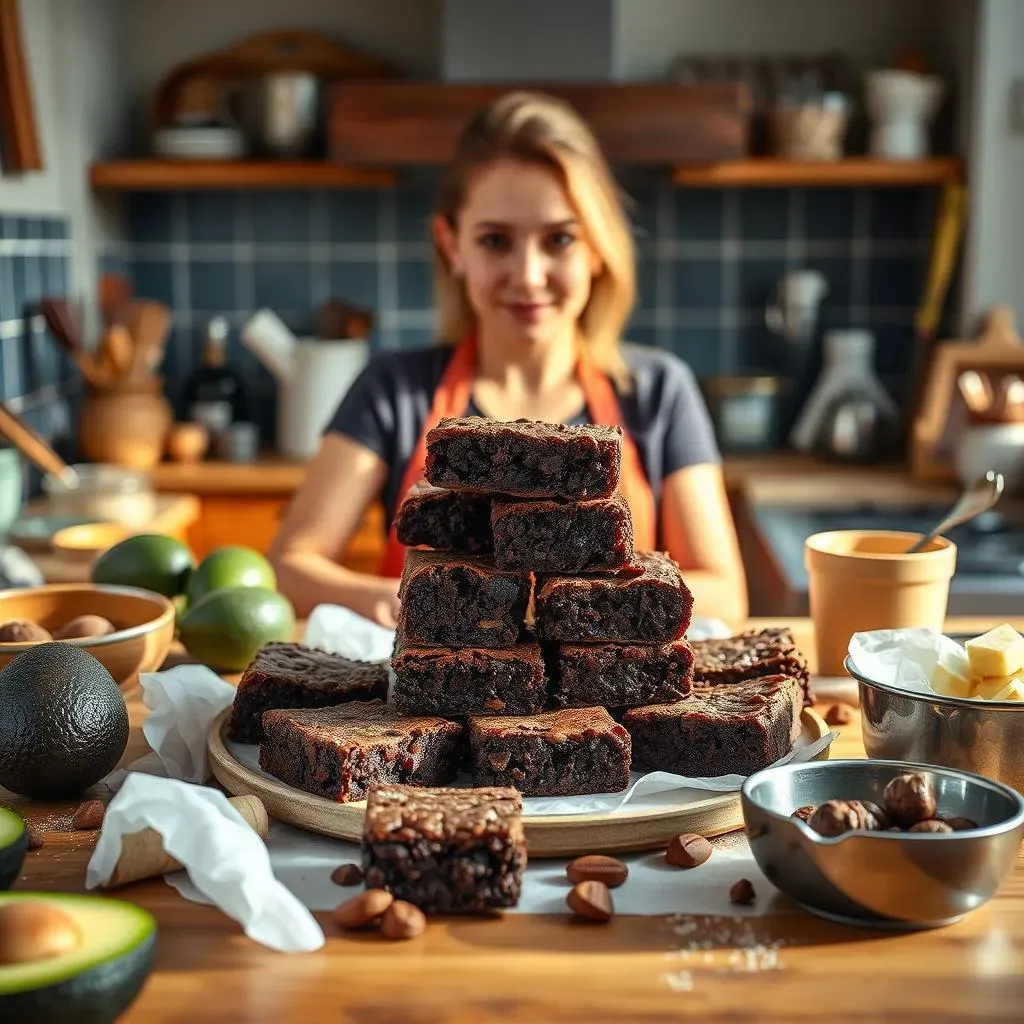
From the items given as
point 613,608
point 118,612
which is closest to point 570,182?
point 118,612

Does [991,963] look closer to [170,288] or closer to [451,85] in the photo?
[451,85]

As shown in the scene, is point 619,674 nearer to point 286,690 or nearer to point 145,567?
point 286,690

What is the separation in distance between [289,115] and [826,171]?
1.31m

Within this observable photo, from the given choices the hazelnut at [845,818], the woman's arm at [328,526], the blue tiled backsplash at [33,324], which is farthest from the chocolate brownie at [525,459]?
the blue tiled backsplash at [33,324]

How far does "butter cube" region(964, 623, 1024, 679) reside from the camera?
110cm

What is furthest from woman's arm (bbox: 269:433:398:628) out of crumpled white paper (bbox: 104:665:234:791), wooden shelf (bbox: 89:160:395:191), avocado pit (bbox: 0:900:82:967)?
wooden shelf (bbox: 89:160:395:191)

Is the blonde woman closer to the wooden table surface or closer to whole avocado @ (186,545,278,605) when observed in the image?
whole avocado @ (186,545,278,605)

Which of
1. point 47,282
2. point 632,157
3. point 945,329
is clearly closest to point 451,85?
point 632,157

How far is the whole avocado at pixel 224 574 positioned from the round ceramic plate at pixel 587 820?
1.47ft

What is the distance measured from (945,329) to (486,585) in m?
2.84

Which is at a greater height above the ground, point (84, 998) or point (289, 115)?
point (289, 115)

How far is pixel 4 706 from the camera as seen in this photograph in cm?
111

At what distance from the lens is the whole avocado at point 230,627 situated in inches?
57.9

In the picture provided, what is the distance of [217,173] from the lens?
3.57 meters
